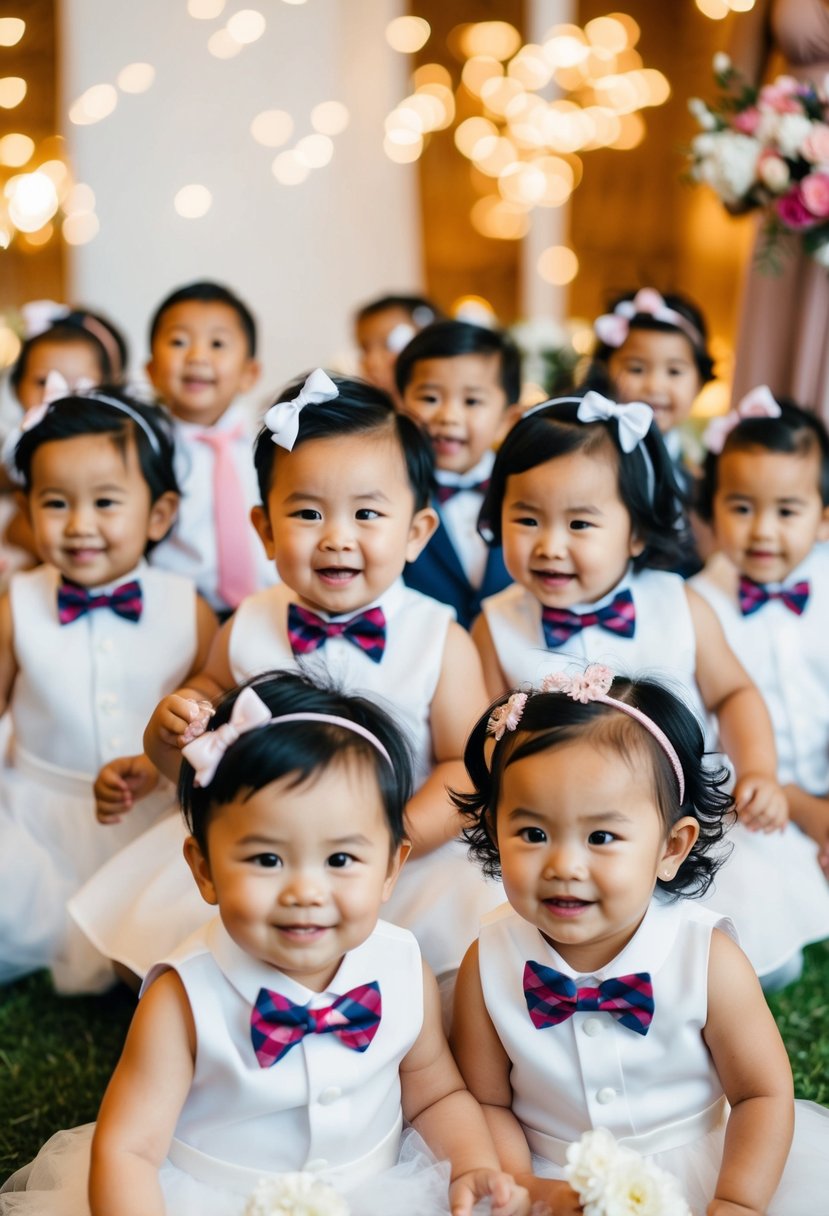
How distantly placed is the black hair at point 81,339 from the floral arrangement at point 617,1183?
254cm

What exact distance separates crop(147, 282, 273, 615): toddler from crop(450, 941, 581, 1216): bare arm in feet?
5.45

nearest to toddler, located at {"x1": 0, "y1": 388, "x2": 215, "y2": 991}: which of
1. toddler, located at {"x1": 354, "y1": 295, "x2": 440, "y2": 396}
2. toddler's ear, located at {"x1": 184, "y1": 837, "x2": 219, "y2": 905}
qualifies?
toddler's ear, located at {"x1": 184, "y1": 837, "x2": 219, "y2": 905}

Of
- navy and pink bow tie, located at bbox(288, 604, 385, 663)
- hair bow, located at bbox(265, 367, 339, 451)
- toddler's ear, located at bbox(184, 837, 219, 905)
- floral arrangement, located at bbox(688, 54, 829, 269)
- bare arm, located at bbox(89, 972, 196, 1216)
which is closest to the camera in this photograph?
bare arm, located at bbox(89, 972, 196, 1216)

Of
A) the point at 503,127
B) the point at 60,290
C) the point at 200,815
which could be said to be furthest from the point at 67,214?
the point at 200,815

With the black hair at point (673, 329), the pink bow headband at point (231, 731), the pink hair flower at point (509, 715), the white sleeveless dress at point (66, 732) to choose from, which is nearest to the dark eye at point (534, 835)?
the pink hair flower at point (509, 715)

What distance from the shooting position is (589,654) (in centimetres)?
225

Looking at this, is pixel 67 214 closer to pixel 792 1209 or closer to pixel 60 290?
pixel 60 290

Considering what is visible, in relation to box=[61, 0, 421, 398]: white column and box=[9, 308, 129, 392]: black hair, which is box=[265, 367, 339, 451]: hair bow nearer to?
box=[9, 308, 129, 392]: black hair

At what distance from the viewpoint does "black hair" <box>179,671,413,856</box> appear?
143 cm

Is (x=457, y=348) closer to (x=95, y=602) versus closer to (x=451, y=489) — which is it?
(x=451, y=489)

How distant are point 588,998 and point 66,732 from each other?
1.23 m

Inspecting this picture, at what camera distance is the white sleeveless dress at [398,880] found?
1.93 m

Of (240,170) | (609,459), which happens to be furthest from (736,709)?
(240,170)

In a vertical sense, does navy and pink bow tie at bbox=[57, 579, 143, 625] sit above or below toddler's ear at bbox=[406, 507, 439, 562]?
below
